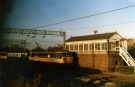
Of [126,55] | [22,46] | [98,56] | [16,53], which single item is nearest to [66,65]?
[98,56]

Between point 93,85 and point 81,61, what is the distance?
19.5 metres

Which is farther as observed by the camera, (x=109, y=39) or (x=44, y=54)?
(x=44, y=54)

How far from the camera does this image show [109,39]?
36.9 metres

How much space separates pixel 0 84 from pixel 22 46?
52512 mm

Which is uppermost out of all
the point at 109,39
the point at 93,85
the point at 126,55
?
the point at 109,39

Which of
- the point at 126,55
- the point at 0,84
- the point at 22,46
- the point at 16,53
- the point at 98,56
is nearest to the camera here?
the point at 0,84

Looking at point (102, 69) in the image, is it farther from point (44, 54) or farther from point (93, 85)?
point (93, 85)

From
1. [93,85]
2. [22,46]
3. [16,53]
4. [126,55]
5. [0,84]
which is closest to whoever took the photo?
[0,84]

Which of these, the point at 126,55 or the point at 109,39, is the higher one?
the point at 109,39

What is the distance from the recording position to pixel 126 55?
35625 millimetres

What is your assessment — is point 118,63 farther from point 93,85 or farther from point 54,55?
point 93,85

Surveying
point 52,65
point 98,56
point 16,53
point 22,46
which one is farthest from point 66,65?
point 22,46

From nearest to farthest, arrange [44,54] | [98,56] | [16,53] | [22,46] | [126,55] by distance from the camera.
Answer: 1. [126,55]
2. [98,56]
3. [44,54]
4. [16,53]
5. [22,46]

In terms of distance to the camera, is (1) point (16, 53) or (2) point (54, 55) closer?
(2) point (54, 55)
